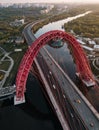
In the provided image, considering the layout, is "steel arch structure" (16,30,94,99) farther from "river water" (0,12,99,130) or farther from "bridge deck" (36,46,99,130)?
"bridge deck" (36,46,99,130)

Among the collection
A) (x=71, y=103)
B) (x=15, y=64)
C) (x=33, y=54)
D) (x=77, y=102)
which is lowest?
(x=15, y=64)

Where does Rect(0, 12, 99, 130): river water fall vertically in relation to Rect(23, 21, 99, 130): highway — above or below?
below

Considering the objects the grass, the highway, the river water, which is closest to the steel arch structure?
the river water

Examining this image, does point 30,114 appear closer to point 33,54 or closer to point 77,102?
point 77,102

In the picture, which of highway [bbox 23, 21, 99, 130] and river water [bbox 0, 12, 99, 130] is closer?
highway [bbox 23, 21, 99, 130]

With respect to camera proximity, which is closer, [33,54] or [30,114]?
[30,114]

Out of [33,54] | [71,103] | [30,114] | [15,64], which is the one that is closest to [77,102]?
[71,103]

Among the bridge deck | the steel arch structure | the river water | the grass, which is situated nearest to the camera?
the bridge deck

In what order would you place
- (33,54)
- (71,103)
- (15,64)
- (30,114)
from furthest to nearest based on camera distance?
(15,64) < (33,54) < (30,114) < (71,103)

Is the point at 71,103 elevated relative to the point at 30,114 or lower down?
elevated
